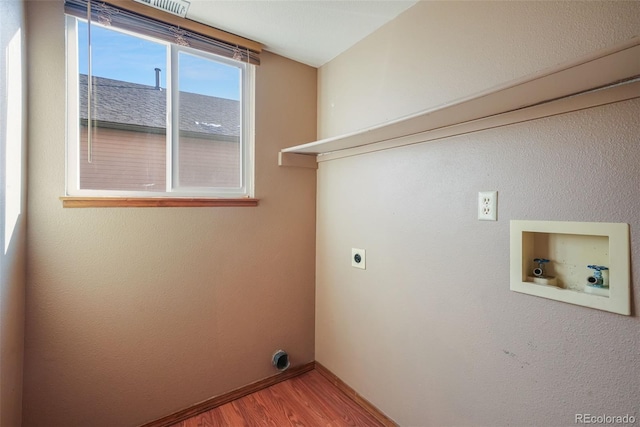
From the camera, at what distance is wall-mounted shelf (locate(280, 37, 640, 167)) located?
0.77 m

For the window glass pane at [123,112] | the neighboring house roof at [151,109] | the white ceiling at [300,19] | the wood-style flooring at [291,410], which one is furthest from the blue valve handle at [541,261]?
the window glass pane at [123,112]

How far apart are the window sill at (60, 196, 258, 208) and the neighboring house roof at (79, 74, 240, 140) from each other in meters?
0.41

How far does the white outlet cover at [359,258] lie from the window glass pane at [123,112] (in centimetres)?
126

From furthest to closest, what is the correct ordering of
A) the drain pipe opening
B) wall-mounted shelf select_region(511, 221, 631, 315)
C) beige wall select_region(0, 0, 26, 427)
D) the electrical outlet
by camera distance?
the drain pipe opening, the electrical outlet, beige wall select_region(0, 0, 26, 427), wall-mounted shelf select_region(511, 221, 631, 315)

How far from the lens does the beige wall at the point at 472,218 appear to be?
0.94 meters

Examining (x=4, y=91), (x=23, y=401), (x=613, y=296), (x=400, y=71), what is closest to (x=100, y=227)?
(x=4, y=91)

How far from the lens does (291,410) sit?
1.77 metres

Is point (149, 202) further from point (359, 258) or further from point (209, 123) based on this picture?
point (359, 258)

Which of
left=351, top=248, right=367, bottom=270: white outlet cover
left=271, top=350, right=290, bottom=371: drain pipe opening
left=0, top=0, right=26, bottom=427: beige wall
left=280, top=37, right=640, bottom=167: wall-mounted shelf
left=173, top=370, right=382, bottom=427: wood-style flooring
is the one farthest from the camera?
left=271, top=350, right=290, bottom=371: drain pipe opening

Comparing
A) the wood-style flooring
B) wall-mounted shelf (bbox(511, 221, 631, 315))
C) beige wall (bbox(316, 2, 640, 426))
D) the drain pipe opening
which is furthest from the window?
wall-mounted shelf (bbox(511, 221, 631, 315))

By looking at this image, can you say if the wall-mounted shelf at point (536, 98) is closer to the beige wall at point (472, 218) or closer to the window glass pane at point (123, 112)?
the beige wall at point (472, 218)

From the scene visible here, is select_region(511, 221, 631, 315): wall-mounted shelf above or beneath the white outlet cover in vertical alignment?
above

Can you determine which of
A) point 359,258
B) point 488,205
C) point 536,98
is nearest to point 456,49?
point 536,98

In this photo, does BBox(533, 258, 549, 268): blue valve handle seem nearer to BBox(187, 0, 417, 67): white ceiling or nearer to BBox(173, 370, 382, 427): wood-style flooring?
BBox(173, 370, 382, 427): wood-style flooring
